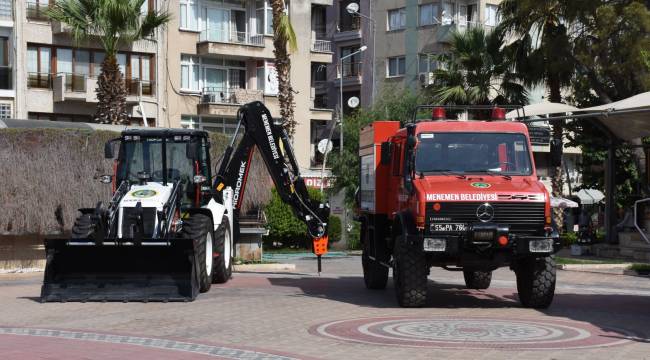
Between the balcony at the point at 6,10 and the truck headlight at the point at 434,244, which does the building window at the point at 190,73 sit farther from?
the truck headlight at the point at 434,244

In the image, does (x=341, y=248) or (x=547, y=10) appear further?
(x=341, y=248)

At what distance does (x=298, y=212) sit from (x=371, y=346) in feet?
37.9

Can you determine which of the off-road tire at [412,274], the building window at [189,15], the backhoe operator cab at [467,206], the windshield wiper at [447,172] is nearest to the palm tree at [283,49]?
the building window at [189,15]

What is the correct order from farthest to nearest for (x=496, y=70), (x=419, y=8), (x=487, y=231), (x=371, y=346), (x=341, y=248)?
(x=419, y=8) < (x=341, y=248) < (x=496, y=70) < (x=487, y=231) < (x=371, y=346)

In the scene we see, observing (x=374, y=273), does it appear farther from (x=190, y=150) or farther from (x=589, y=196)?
(x=589, y=196)

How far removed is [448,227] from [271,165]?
8162 mm

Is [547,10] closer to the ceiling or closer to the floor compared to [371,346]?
closer to the ceiling

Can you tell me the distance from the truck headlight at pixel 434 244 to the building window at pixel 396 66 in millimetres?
46352

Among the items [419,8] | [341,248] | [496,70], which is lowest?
[341,248]

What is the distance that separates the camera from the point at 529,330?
15.0 meters

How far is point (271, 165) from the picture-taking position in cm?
2462

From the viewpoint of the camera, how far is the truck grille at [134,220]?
1967 centimetres

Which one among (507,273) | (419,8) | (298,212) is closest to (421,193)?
(298,212)

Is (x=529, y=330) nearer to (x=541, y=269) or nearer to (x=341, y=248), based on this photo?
(x=541, y=269)
